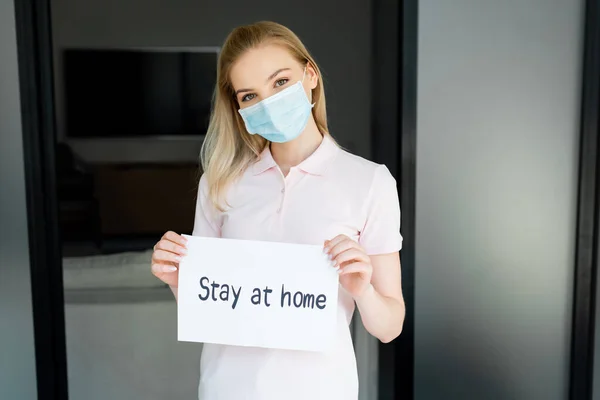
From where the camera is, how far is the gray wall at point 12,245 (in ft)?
5.69

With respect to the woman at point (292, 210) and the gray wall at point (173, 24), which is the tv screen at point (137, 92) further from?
the woman at point (292, 210)

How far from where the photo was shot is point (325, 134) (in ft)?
3.62

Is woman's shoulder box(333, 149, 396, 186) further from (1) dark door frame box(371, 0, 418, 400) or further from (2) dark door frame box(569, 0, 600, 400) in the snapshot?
(2) dark door frame box(569, 0, 600, 400)

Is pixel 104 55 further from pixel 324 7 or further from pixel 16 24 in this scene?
pixel 16 24

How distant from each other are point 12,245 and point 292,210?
46.1 inches

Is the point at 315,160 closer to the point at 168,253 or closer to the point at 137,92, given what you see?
the point at 168,253

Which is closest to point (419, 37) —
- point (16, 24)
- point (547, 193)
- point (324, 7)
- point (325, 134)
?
point (547, 193)

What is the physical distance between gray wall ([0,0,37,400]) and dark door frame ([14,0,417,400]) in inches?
1.1

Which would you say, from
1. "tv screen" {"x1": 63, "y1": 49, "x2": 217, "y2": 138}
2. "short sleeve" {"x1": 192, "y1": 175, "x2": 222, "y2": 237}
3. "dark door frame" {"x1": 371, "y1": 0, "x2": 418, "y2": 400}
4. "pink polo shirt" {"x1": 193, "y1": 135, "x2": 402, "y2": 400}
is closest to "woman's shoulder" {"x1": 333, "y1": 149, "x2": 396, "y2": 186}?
"pink polo shirt" {"x1": 193, "y1": 135, "x2": 402, "y2": 400}

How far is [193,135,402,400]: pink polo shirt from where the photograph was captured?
3.30ft

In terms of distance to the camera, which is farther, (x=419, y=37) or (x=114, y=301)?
(x=114, y=301)

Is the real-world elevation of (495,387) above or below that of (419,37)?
below

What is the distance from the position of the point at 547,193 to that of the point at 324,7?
228cm

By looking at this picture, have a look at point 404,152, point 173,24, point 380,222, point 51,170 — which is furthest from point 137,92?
point 380,222
